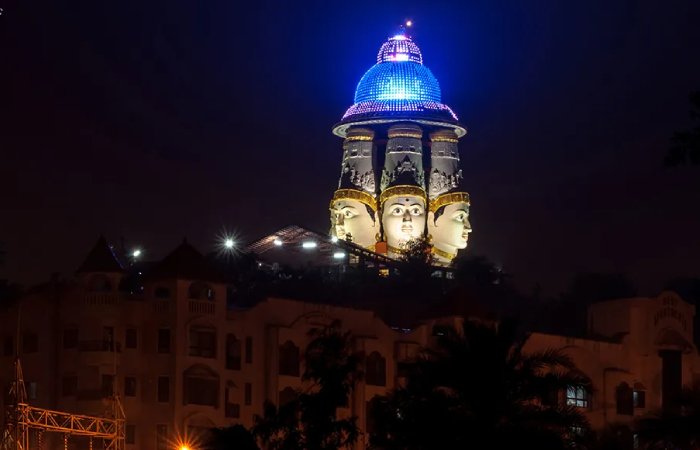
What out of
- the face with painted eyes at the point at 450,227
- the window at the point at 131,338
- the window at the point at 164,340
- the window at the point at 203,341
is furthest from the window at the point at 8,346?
the face with painted eyes at the point at 450,227

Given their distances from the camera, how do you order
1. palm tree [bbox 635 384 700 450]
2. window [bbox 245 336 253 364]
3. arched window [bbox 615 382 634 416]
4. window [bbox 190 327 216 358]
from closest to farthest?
palm tree [bbox 635 384 700 450]
window [bbox 190 327 216 358]
window [bbox 245 336 253 364]
arched window [bbox 615 382 634 416]

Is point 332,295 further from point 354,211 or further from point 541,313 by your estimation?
point 354,211

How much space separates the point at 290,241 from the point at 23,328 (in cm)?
4664

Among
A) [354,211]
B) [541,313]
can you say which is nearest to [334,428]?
[541,313]

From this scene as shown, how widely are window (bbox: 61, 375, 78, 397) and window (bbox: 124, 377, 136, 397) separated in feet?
7.40

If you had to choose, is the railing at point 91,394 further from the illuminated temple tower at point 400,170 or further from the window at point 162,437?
the illuminated temple tower at point 400,170

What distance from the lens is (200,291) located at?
385 ft

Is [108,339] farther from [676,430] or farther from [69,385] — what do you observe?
[676,430]

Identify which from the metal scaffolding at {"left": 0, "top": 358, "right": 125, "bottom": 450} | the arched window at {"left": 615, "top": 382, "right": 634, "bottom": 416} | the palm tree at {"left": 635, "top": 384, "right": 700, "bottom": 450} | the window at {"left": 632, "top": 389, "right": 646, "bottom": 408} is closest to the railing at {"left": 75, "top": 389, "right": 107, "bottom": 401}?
the metal scaffolding at {"left": 0, "top": 358, "right": 125, "bottom": 450}

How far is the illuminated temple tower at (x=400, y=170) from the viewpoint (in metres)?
170

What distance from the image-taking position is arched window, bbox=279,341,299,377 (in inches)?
4705

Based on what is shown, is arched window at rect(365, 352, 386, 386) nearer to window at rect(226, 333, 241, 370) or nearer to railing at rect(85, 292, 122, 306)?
window at rect(226, 333, 241, 370)

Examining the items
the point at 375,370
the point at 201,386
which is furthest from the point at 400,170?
the point at 201,386

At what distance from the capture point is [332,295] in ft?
471
